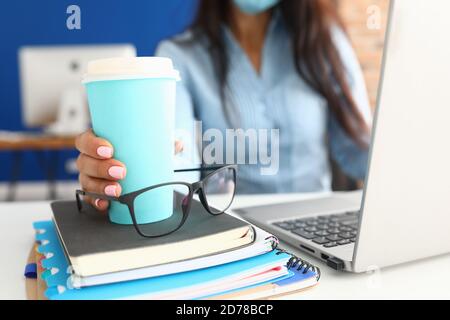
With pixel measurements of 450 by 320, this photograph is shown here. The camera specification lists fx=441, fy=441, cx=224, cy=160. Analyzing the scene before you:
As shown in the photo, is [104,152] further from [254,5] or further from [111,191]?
[254,5]

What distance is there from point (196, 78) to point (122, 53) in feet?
3.12

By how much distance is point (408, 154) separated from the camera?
1.22 ft

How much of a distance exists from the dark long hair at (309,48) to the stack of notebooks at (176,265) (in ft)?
3.20

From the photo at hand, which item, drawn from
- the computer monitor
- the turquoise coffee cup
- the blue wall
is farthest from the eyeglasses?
the blue wall

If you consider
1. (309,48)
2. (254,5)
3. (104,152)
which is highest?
(254,5)

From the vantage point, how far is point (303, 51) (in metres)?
1.38

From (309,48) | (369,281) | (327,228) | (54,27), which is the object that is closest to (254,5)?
(309,48)

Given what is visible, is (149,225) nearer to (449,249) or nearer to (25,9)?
(449,249)

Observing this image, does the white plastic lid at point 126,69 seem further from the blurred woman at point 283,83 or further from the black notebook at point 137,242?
the blurred woman at point 283,83

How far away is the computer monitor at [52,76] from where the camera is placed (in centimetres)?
230

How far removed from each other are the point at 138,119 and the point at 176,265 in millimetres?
143

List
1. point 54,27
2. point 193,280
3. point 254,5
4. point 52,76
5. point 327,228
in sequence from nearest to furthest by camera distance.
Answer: point 193,280, point 327,228, point 254,5, point 52,76, point 54,27

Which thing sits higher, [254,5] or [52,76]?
[254,5]

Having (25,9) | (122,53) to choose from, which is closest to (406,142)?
(122,53)
